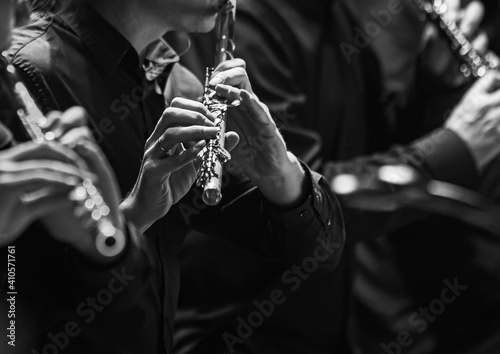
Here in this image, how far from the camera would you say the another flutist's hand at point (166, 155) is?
5.49ft

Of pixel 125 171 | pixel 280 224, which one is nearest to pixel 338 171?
pixel 280 224

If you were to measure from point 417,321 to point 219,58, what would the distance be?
0.92m

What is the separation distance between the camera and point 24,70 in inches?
67.9

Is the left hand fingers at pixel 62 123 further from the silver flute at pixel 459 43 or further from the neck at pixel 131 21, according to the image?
the silver flute at pixel 459 43

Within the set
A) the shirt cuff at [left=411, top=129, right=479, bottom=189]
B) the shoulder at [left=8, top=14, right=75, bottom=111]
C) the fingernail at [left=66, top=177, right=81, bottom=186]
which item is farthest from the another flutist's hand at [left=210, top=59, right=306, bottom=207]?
the shirt cuff at [left=411, top=129, right=479, bottom=189]

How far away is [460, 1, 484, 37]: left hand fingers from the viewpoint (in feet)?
9.36

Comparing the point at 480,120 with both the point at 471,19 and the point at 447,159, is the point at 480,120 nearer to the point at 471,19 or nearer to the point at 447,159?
the point at 447,159

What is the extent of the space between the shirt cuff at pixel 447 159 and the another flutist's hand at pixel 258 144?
0.72 meters

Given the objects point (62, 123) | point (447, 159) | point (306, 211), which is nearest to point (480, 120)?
point (447, 159)

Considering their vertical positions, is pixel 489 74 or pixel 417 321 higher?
pixel 489 74

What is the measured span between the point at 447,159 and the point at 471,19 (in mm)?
414

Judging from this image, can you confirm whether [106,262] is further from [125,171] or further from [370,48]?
[370,48]

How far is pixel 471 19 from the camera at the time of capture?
2873 mm

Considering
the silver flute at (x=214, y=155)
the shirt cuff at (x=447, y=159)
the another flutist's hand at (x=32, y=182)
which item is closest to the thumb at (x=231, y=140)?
the silver flute at (x=214, y=155)
